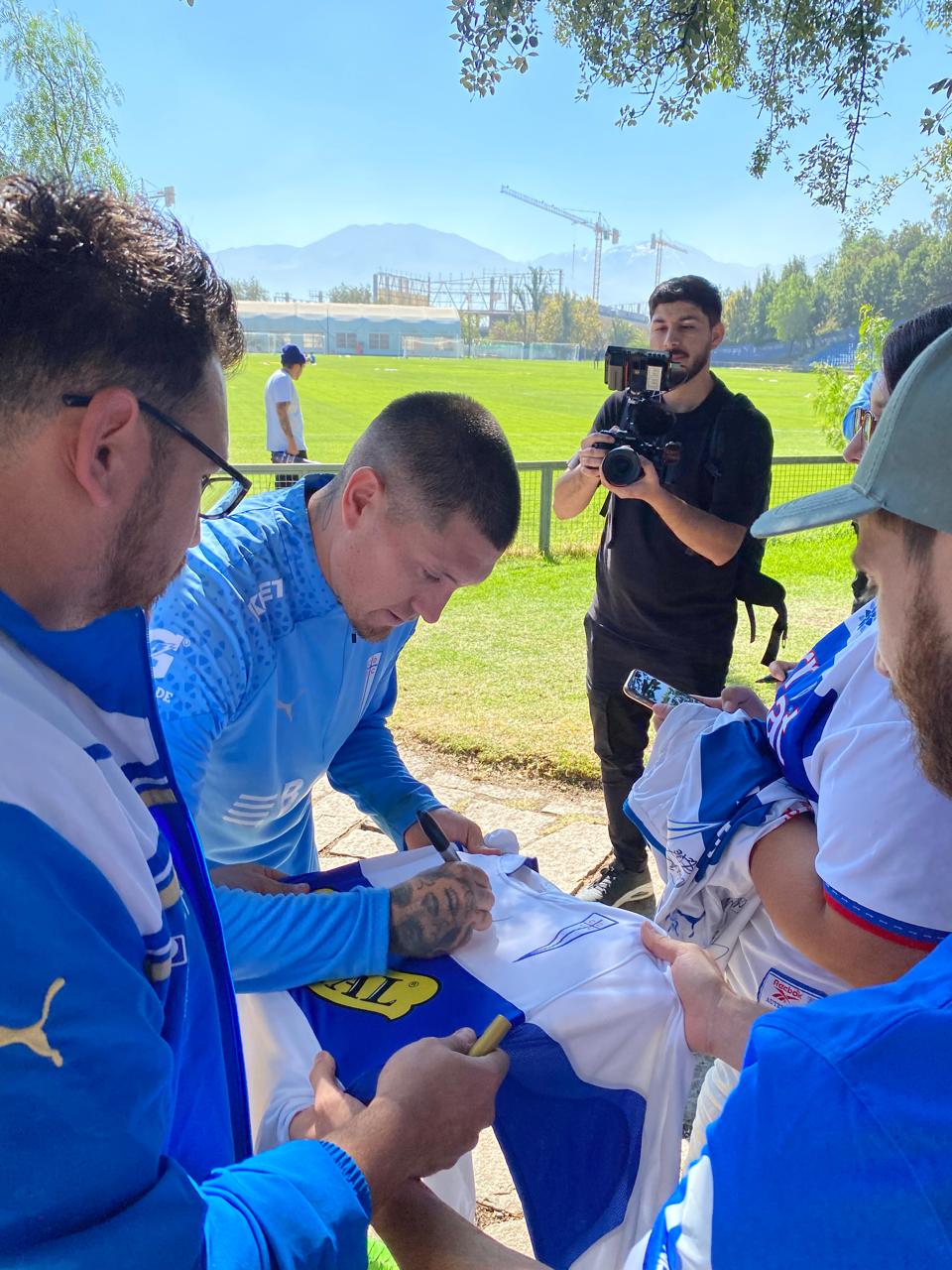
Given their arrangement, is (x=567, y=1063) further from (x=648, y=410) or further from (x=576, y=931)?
(x=648, y=410)

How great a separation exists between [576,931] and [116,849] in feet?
3.58

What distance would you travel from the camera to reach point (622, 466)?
3350 mm

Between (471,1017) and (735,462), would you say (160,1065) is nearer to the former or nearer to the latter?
(471,1017)

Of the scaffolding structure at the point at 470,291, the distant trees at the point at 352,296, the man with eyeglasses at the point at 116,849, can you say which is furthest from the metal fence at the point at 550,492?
the distant trees at the point at 352,296

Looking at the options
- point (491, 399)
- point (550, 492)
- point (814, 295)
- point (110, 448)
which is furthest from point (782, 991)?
point (814, 295)

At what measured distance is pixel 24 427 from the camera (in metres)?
0.96

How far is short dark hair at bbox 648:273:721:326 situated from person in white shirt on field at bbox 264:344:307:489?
9.83 meters

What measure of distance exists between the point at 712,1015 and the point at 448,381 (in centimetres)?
5724

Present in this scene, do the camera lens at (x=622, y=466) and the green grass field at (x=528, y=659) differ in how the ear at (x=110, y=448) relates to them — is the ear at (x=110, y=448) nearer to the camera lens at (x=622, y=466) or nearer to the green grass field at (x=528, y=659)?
the camera lens at (x=622, y=466)

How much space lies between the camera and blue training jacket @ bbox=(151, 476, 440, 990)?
1.63 m

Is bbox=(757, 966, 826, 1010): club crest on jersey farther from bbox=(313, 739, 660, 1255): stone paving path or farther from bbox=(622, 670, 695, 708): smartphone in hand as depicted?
bbox=(313, 739, 660, 1255): stone paving path

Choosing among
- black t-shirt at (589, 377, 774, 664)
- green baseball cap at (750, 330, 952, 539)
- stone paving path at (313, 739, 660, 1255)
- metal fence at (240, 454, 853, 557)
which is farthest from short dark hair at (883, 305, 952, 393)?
metal fence at (240, 454, 853, 557)

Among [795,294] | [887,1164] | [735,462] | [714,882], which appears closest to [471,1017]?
[714,882]

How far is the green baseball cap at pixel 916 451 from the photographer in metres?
0.95
